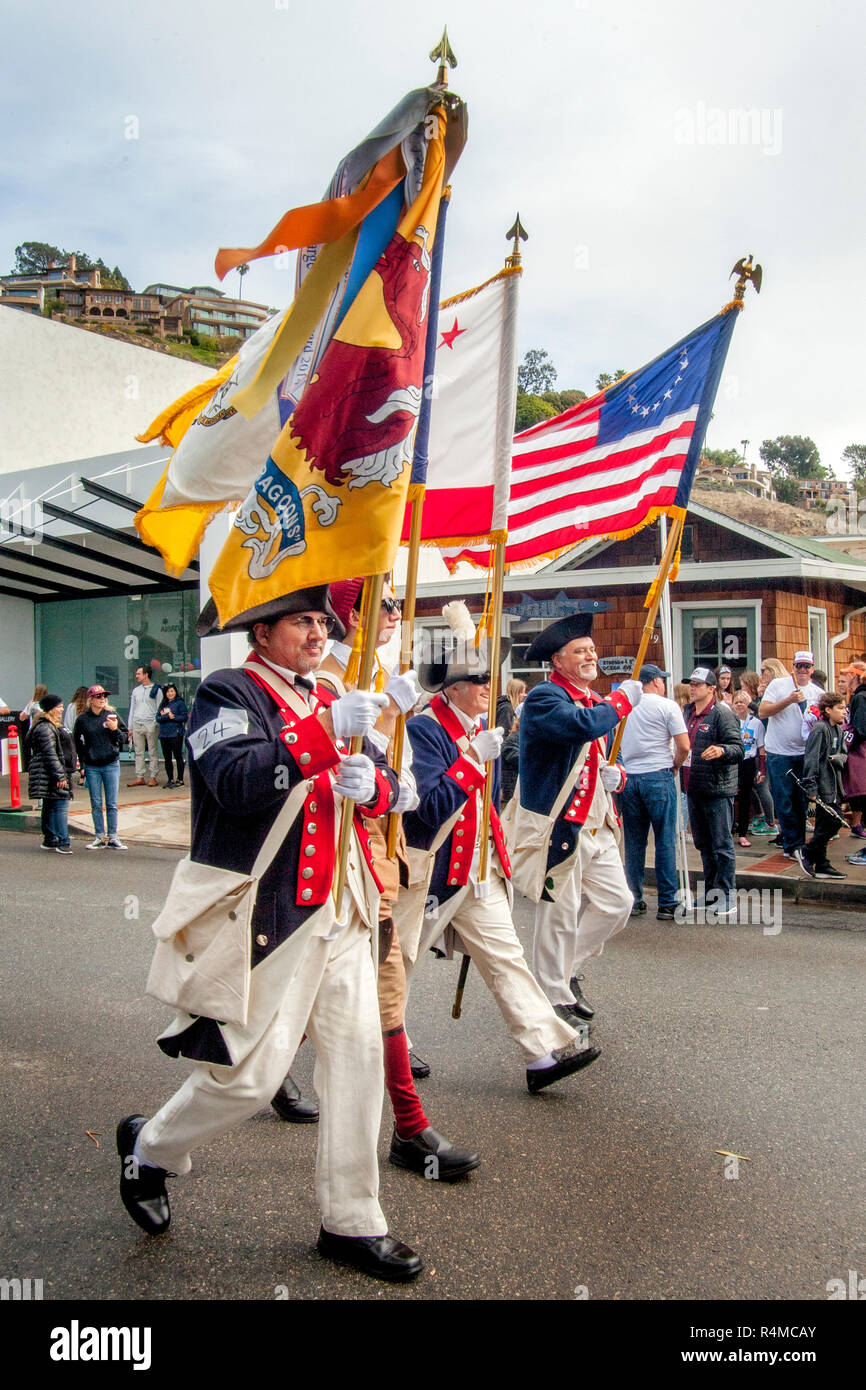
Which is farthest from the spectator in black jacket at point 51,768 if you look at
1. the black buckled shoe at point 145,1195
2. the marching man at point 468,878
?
the black buckled shoe at point 145,1195

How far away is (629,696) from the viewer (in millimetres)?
5012

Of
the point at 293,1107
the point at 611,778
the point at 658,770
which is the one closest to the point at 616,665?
the point at 658,770

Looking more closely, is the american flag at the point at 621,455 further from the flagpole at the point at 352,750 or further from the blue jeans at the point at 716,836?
the flagpole at the point at 352,750

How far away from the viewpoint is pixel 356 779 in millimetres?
2994

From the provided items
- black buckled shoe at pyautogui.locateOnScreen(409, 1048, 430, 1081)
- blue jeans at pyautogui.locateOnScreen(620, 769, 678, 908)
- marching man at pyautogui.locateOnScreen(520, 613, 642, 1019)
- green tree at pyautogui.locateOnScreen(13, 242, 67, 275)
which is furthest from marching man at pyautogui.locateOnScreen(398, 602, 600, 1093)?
green tree at pyautogui.locateOnScreen(13, 242, 67, 275)

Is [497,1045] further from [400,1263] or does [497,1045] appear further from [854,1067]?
[400,1263]

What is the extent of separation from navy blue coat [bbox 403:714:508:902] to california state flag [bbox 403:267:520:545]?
40.8 inches

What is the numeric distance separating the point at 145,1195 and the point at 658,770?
575cm

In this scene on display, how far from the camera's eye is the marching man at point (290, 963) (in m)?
2.93

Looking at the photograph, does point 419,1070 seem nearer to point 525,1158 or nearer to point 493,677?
point 525,1158

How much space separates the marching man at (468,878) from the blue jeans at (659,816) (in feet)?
12.8

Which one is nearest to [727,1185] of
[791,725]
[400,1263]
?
[400,1263]
